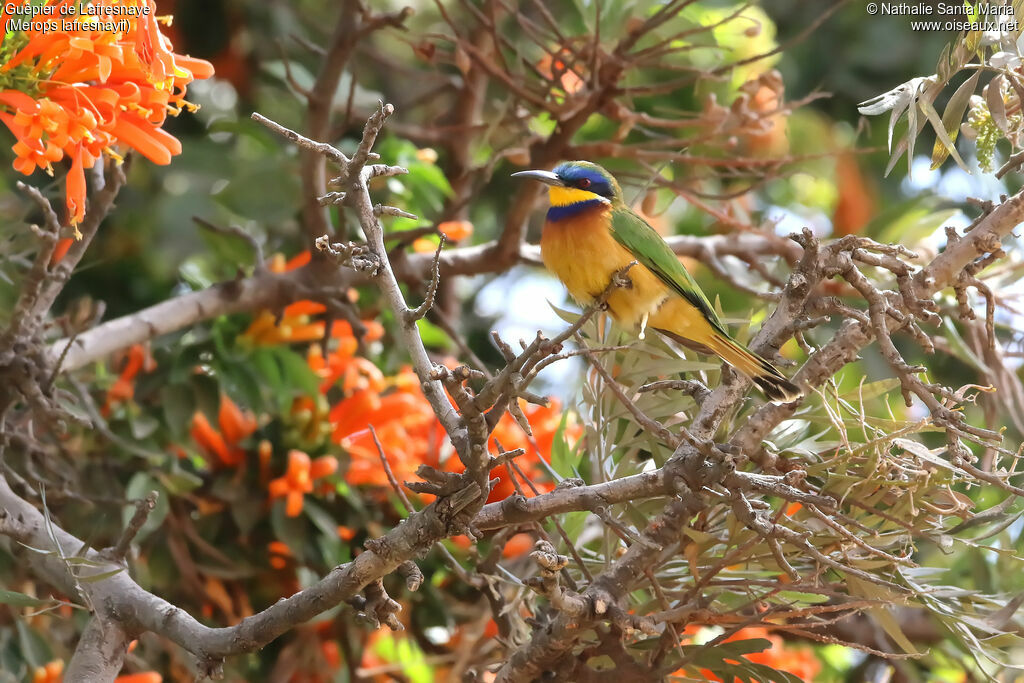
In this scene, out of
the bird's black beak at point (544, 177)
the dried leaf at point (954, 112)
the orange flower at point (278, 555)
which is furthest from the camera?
the orange flower at point (278, 555)

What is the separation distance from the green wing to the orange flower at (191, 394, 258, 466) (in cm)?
125

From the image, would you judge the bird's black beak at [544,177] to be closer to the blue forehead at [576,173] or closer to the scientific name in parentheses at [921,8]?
the blue forehead at [576,173]

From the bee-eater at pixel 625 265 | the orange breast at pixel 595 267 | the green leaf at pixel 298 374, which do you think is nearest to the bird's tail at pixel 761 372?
the bee-eater at pixel 625 265

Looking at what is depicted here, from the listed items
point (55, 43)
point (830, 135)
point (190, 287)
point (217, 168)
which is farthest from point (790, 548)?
point (830, 135)

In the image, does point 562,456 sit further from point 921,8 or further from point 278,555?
point 921,8

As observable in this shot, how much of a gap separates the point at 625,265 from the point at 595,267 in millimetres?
73

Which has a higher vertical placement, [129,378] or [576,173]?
[576,173]

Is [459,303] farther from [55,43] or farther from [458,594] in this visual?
[55,43]

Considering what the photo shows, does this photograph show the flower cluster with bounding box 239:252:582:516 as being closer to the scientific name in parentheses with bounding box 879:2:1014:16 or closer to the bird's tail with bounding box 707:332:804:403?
the bird's tail with bounding box 707:332:804:403

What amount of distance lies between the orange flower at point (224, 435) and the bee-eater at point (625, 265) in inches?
42.7

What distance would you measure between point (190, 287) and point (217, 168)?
1.62 feet

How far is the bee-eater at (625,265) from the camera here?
8.30ft

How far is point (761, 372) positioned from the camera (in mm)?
2068

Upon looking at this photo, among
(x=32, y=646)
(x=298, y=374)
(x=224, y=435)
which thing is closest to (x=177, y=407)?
(x=224, y=435)
